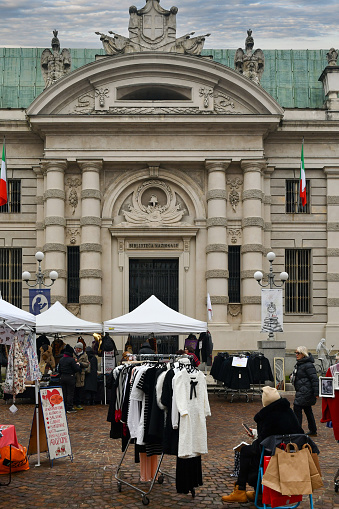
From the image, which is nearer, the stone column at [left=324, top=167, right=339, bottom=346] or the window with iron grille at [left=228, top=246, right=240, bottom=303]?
the window with iron grille at [left=228, top=246, right=240, bottom=303]

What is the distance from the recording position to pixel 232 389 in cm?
2264

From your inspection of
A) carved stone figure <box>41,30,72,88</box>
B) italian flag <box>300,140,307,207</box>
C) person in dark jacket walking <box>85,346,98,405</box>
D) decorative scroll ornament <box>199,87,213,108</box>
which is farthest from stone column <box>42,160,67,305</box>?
italian flag <box>300,140,307,207</box>

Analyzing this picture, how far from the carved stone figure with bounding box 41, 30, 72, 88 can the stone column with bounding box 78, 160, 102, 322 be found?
4.01 metres

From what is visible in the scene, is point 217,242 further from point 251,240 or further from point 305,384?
point 305,384

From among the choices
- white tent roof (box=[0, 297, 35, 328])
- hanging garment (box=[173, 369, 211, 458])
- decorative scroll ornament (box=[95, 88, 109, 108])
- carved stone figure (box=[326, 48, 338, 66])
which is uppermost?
carved stone figure (box=[326, 48, 338, 66])

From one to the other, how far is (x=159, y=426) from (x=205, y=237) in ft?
70.8

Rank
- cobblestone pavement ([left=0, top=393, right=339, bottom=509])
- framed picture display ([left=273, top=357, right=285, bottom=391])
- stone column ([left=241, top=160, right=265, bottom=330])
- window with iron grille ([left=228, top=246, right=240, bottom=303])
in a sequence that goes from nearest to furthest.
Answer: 1. cobblestone pavement ([left=0, top=393, right=339, bottom=509])
2. framed picture display ([left=273, top=357, right=285, bottom=391])
3. stone column ([left=241, top=160, right=265, bottom=330])
4. window with iron grille ([left=228, top=246, right=240, bottom=303])

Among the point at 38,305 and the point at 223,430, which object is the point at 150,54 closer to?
the point at 38,305

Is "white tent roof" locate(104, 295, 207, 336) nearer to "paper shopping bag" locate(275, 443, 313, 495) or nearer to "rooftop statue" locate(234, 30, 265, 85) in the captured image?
"paper shopping bag" locate(275, 443, 313, 495)

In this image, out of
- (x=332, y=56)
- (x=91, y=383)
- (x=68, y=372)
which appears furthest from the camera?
(x=332, y=56)

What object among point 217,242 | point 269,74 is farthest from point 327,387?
point 269,74

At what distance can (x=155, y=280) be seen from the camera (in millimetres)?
31719

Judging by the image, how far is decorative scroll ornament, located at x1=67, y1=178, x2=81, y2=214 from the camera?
3139 cm

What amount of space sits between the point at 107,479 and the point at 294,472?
3670 millimetres
